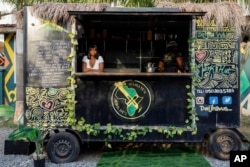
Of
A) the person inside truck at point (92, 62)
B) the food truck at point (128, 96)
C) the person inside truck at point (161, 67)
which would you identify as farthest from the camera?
the person inside truck at point (161, 67)

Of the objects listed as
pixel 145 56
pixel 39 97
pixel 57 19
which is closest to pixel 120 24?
pixel 145 56

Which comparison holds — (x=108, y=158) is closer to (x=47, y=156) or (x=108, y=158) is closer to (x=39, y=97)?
(x=47, y=156)

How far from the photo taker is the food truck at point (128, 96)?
21.3 feet

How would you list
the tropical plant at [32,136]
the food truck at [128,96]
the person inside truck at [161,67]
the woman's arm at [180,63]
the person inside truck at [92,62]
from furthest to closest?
the person inside truck at [161,67] < the woman's arm at [180,63] < the person inside truck at [92,62] < the food truck at [128,96] < the tropical plant at [32,136]

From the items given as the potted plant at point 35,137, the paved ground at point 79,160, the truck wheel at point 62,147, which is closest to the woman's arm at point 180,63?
the paved ground at point 79,160

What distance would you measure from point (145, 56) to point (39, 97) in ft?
9.34

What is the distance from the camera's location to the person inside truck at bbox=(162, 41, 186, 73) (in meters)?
7.19

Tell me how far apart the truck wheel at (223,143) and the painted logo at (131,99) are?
3.90 feet

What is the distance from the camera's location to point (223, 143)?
6.68m

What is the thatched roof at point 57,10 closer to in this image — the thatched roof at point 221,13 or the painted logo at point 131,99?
the painted logo at point 131,99

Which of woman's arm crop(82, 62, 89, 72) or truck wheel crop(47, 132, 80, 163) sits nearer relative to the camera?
truck wheel crop(47, 132, 80, 163)

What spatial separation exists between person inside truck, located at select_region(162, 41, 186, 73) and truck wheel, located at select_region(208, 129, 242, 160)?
1228 millimetres

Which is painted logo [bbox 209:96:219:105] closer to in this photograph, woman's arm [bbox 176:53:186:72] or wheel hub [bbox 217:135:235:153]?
wheel hub [bbox 217:135:235:153]

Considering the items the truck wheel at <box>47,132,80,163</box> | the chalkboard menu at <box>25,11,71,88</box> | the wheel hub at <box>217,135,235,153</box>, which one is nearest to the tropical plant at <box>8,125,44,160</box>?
the truck wheel at <box>47,132,80,163</box>
